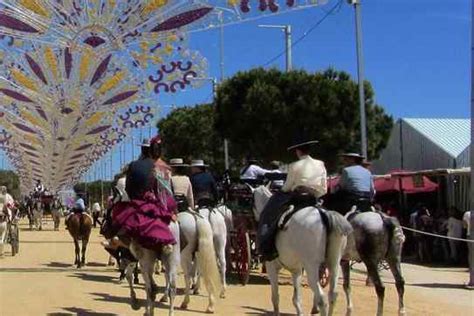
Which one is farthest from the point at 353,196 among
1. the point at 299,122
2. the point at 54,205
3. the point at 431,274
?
the point at 54,205

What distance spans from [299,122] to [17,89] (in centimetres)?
1135

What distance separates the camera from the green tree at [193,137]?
51031mm

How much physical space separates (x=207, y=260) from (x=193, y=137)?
40507 millimetres

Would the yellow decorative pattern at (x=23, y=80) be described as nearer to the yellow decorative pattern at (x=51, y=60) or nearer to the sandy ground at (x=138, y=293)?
the yellow decorative pattern at (x=51, y=60)

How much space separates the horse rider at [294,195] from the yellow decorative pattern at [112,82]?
18.0 meters

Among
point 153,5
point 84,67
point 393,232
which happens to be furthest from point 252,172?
point 84,67

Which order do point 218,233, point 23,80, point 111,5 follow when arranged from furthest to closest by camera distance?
point 23,80, point 111,5, point 218,233

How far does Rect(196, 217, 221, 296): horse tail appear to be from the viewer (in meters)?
11.9

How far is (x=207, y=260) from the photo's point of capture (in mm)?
11977

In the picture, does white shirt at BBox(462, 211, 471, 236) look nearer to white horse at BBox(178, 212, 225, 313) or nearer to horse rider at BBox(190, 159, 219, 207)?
horse rider at BBox(190, 159, 219, 207)

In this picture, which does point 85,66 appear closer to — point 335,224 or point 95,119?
point 95,119

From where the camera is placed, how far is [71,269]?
Answer: 19203 mm

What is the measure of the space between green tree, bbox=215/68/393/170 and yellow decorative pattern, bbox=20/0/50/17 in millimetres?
12735

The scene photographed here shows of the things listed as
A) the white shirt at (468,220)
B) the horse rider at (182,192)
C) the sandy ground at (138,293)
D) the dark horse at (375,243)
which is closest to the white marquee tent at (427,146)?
the white shirt at (468,220)
